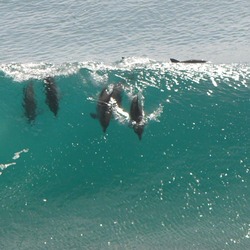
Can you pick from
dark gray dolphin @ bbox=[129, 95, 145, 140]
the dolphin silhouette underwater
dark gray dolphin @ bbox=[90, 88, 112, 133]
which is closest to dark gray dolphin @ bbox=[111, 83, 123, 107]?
the dolphin silhouette underwater

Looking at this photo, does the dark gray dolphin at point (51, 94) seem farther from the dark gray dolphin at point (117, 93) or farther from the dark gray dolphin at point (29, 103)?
the dark gray dolphin at point (117, 93)

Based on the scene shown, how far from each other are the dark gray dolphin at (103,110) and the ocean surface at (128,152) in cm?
14

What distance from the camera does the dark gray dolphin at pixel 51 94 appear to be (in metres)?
15.9

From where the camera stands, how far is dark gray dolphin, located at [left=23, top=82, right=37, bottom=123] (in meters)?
15.7

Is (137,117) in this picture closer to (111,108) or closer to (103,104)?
(111,108)

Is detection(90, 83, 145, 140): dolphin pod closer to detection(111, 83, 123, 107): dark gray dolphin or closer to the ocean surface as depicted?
detection(111, 83, 123, 107): dark gray dolphin

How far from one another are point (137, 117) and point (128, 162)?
4.61 feet

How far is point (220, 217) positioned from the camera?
44.2ft

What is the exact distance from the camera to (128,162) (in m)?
14.7

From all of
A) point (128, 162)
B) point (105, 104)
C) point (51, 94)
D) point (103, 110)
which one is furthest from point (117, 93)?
point (128, 162)

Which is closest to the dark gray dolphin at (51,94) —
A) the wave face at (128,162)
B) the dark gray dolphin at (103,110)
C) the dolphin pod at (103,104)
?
the dolphin pod at (103,104)

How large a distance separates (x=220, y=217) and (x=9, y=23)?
13.8 meters

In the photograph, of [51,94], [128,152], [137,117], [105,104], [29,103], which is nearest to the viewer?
[128,152]

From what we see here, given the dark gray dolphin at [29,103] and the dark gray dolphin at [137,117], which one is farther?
the dark gray dolphin at [29,103]
